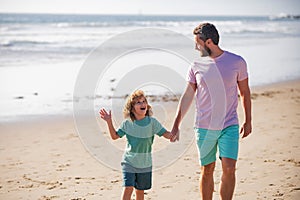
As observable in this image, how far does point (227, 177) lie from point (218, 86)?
0.82 m

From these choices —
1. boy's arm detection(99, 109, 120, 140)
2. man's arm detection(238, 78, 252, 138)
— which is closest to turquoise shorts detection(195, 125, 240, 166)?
man's arm detection(238, 78, 252, 138)

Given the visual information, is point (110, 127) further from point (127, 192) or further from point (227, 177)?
point (227, 177)

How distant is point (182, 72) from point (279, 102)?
3.33m

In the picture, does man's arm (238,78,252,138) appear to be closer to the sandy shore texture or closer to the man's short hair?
the man's short hair

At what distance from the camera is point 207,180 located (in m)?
4.41

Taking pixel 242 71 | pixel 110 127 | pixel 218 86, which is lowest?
pixel 110 127

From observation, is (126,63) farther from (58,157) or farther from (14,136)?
(58,157)

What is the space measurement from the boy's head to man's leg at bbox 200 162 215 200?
77 cm

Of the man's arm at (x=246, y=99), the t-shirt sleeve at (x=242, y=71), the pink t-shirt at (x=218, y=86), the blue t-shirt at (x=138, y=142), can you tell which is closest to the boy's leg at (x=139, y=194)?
the blue t-shirt at (x=138, y=142)

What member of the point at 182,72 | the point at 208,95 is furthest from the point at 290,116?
the point at 208,95

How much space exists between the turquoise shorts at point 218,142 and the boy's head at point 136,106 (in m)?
0.53

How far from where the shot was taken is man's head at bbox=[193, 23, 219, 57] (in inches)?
162

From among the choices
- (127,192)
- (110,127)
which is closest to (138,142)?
(110,127)

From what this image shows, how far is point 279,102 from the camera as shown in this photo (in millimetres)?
10711
